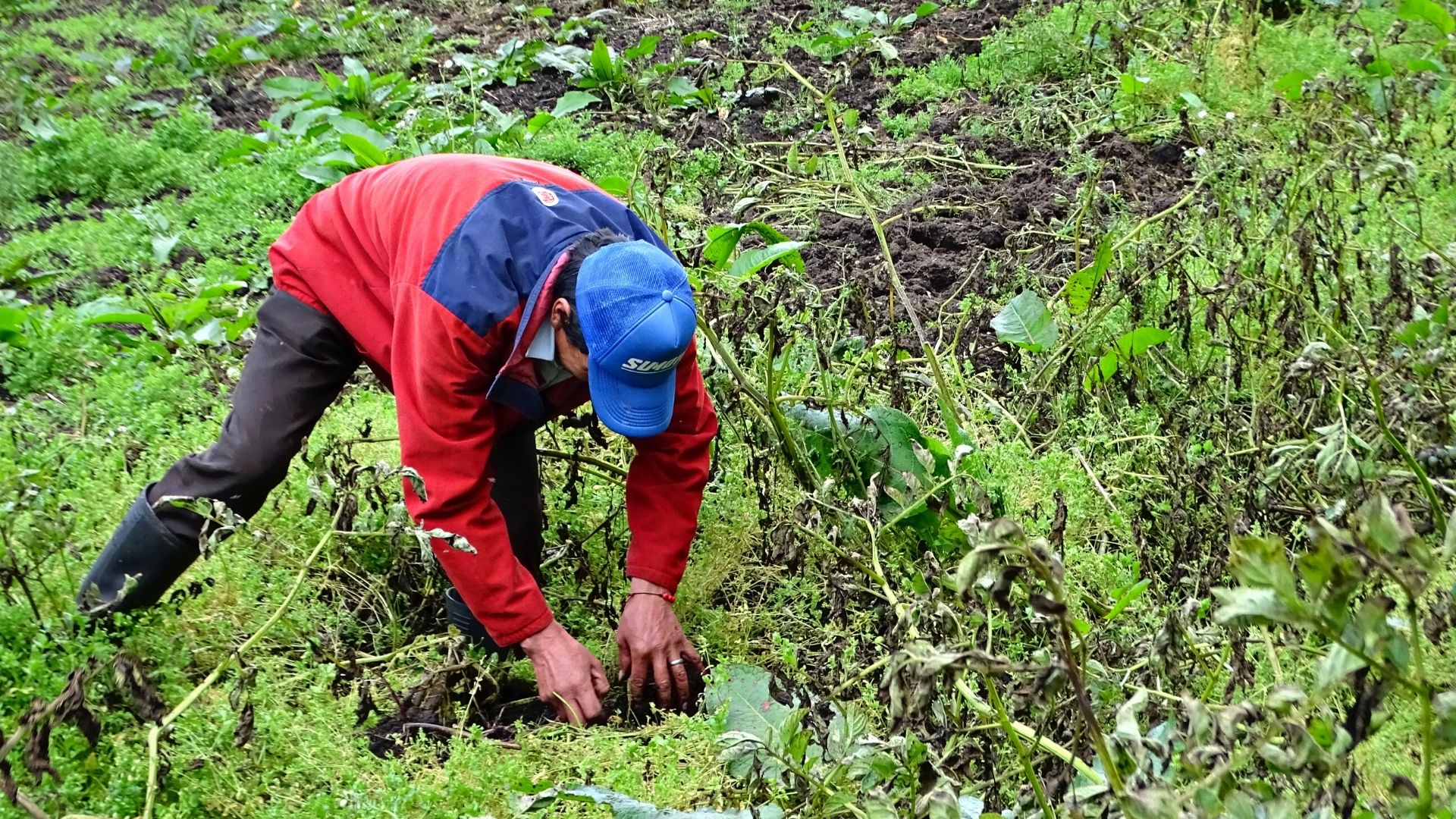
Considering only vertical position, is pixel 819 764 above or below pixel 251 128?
below

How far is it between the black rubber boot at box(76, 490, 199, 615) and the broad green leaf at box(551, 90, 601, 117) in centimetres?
356

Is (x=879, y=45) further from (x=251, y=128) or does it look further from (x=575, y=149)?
(x=251, y=128)

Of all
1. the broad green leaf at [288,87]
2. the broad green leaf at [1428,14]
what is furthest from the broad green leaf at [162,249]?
the broad green leaf at [1428,14]

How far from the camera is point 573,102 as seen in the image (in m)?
5.86

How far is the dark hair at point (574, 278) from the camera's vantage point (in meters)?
2.24

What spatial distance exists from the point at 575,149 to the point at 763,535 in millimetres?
2760

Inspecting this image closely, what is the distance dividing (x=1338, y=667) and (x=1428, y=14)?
433 cm

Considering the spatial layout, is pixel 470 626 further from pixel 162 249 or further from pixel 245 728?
pixel 162 249

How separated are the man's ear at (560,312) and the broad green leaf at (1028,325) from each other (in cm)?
144

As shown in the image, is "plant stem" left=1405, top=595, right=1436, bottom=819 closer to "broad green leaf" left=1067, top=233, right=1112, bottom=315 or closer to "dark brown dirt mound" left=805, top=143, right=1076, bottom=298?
"broad green leaf" left=1067, top=233, right=1112, bottom=315

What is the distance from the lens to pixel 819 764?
1912 mm

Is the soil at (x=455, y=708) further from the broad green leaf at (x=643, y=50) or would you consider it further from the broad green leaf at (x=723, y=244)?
the broad green leaf at (x=643, y=50)

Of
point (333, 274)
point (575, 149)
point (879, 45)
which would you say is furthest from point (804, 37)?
point (333, 274)

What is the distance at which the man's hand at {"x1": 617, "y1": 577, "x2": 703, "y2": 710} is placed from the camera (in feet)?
8.45
